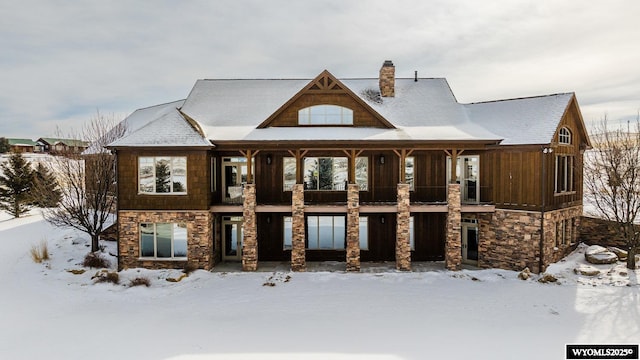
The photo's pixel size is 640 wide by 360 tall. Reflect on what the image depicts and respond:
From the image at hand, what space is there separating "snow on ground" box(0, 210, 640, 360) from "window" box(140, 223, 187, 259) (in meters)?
0.89

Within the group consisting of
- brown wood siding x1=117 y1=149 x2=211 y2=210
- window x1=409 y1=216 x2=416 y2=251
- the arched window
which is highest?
the arched window

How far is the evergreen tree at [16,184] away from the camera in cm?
2508

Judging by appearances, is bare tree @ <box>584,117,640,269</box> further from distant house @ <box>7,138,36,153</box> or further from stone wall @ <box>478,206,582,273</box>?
distant house @ <box>7,138,36,153</box>

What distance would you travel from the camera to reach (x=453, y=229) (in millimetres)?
16062

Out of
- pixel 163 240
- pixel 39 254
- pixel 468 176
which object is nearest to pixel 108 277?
pixel 163 240

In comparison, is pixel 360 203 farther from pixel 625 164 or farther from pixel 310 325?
pixel 625 164

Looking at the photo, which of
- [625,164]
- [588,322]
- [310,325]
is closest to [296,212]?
[310,325]

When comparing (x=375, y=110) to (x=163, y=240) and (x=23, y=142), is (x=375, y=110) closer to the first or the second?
(x=163, y=240)

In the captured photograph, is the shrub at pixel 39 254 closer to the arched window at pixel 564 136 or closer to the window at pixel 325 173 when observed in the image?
the window at pixel 325 173

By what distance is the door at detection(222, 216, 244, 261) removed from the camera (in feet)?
57.9

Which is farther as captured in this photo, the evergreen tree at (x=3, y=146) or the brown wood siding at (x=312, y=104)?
the evergreen tree at (x=3, y=146)

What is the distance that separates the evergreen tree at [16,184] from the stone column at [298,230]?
72.7 feet

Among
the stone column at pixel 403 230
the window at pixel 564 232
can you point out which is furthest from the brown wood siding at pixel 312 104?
the window at pixel 564 232

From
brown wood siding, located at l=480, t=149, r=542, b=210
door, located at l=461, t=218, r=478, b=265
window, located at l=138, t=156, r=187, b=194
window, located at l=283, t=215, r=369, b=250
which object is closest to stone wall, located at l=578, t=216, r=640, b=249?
brown wood siding, located at l=480, t=149, r=542, b=210
